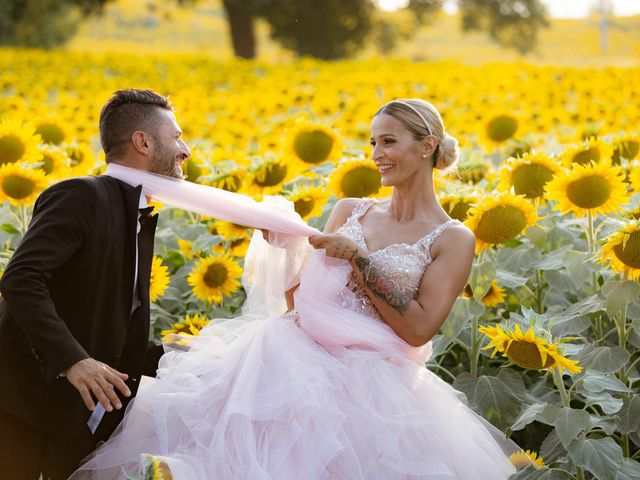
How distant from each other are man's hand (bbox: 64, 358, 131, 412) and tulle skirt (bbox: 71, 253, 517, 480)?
0.24 meters

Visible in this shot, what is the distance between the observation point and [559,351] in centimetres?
278

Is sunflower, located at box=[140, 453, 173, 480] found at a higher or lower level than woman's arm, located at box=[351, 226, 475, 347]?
lower

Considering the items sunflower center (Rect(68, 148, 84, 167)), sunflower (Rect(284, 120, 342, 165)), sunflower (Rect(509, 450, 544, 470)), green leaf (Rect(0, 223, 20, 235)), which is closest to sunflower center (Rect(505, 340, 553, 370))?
sunflower (Rect(509, 450, 544, 470))

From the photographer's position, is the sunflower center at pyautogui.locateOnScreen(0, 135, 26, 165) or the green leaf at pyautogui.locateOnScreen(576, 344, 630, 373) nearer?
the green leaf at pyautogui.locateOnScreen(576, 344, 630, 373)

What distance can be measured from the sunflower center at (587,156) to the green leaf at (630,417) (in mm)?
1197

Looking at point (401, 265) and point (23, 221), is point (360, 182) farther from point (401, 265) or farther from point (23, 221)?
point (23, 221)

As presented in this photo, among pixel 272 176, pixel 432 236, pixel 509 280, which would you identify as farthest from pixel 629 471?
pixel 272 176

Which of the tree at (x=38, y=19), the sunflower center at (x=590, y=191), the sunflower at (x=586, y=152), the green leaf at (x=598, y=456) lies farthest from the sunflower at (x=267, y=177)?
the tree at (x=38, y=19)

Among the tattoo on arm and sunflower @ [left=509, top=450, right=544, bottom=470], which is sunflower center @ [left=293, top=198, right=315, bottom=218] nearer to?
the tattoo on arm

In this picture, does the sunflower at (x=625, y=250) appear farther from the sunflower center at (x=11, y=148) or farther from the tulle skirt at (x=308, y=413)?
the sunflower center at (x=11, y=148)

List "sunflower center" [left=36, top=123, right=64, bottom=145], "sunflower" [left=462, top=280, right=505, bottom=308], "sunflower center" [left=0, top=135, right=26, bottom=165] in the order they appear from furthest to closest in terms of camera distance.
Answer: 1. "sunflower center" [left=36, top=123, right=64, bottom=145]
2. "sunflower center" [left=0, top=135, right=26, bottom=165]
3. "sunflower" [left=462, top=280, right=505, bottom=308]

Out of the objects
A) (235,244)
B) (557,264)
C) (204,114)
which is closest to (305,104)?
(204,114)

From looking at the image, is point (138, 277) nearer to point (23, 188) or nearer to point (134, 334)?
point (134, 334)

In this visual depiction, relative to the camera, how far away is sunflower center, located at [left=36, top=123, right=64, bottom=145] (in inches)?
215
